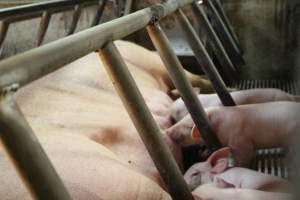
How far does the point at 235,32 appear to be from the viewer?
14.8 ft

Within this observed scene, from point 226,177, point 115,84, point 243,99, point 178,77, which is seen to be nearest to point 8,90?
point 115,84

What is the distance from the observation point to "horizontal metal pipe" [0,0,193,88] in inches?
33.2

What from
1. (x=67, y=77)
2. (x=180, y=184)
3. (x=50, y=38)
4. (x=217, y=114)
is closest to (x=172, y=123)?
(x=217, y=114)

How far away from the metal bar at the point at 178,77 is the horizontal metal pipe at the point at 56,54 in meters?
0.43

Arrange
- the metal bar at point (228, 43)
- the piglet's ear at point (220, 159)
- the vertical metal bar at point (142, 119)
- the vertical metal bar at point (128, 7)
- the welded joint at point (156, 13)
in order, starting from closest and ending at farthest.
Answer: the vertical metal bar at point (142, 119) < the welded joint at point (156, 13) < the piglet's ear at point (220, 159) < the vertical metal bar at point (128, 7) < the metal bar at point (228, 43)

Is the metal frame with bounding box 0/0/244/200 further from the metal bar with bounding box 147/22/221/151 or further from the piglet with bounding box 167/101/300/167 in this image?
the piglet with bounding box 167/101/300/167

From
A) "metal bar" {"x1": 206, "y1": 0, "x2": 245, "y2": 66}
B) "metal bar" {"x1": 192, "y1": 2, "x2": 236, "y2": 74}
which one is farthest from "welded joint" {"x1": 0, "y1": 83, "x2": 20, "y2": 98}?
"metal bar" {"x1": 206, "y1": 0, "x2": 245, "y2": 66}

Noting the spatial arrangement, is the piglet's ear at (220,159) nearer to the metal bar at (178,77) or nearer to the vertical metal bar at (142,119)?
the metal bar at (178,77)

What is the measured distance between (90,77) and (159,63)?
855mm

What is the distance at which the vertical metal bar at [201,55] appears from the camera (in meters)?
2.45

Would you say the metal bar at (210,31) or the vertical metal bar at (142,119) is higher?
the vertical metal bar at (142,119)

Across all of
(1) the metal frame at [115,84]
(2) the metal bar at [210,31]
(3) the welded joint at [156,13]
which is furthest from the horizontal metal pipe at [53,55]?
(2) the metal bar at [210,31]

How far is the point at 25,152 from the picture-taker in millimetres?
847

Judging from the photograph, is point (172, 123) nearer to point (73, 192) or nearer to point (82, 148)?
point (82, 148)
